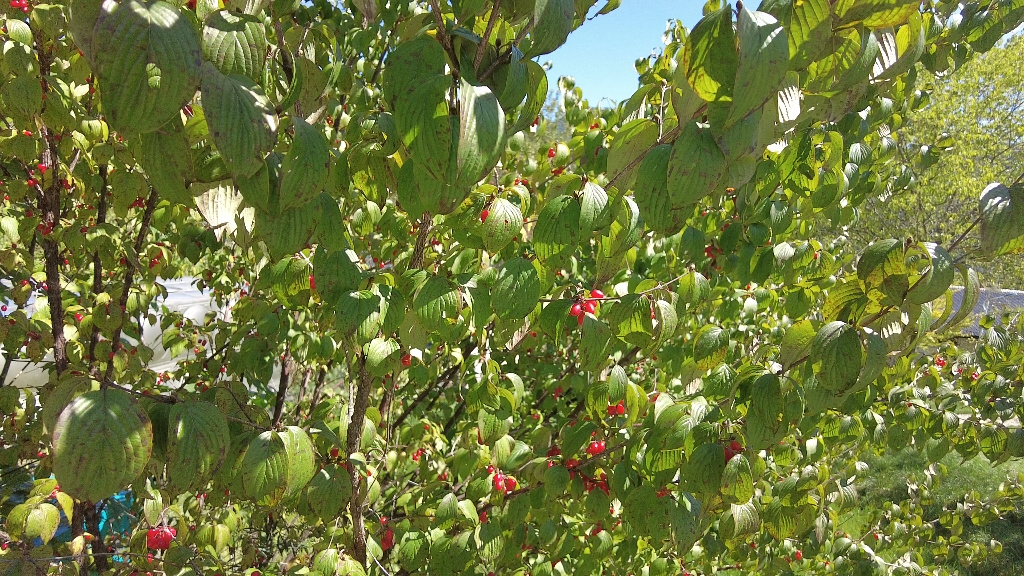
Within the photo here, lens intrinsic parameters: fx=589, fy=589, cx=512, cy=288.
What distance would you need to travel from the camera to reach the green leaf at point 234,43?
657 millimetres

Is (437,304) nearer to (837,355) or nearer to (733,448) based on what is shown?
(837,355)

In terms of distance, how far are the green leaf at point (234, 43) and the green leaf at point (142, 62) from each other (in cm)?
9

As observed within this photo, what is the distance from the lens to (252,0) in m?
0.75

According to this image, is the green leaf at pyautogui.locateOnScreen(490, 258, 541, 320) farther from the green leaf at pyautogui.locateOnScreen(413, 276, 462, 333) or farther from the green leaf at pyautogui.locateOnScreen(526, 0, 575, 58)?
the green leaf at pyautogui.locateOnScreen(526, 0, 575, 58)

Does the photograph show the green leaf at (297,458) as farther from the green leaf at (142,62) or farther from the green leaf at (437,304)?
the green leaf at (142,62)

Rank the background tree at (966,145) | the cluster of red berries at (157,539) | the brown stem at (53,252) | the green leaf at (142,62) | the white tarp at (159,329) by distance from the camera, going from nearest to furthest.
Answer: the green leaf at (142,62) → the cluster of red berries at (157,539) → the brown stem at (53,252) → the white tarp at (159,329) → the background tree at (966,145)

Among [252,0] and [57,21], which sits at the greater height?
[57,21]

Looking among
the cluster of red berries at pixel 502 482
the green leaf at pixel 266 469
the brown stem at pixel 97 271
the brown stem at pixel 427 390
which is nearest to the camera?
the green leaf at pixel 266 469

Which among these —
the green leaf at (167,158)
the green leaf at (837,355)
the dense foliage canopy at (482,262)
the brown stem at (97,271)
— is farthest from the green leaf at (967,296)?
the brown stem at (97,271)

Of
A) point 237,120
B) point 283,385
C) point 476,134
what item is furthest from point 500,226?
point 283,385

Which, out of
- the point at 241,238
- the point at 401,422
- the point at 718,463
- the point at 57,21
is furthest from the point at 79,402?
the point at 401,422

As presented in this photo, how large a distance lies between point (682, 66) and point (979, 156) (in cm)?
1658

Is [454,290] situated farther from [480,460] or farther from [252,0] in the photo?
[480,460]

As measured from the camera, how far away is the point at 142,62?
0.55 metres
